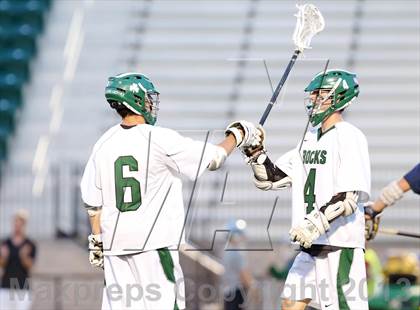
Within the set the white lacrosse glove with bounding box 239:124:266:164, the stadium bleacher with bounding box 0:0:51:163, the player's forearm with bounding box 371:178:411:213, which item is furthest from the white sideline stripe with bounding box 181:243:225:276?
the white lacrosse glove with bounding box 239:124:266:164

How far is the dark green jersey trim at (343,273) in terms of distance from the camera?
787 centimetres

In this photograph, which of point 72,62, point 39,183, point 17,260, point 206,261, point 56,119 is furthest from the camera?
point 72,62

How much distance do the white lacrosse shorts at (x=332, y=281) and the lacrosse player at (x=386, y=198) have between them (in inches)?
31.7

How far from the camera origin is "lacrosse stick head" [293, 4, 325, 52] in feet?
27.5

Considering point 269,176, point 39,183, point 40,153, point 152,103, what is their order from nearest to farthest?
point 152,103 → point 269,176 → point 39,183 → point 40,153

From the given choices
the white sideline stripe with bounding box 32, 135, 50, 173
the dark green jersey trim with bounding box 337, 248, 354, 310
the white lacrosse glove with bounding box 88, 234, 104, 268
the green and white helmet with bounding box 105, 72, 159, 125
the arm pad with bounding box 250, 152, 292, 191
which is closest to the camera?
the green and white helmet with bounding box 105, 72, 159, 125

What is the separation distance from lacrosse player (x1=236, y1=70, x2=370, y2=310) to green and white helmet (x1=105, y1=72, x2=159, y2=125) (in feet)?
2.95

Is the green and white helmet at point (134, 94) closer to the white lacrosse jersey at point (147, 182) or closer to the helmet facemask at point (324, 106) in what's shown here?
the white lacrosse jersey at point (147, 182)

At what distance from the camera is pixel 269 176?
8.32 m

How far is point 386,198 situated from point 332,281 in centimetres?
121

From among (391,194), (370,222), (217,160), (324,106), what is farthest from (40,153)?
(217,160)

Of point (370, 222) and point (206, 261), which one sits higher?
point (370, 222)

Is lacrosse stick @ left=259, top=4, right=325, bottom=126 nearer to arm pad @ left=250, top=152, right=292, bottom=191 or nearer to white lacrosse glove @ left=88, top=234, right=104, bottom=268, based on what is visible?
arm pad @ left=250, top=152, right=292, bottom=191

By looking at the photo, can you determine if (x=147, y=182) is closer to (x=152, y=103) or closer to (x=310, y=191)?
(x=152, y=103)
